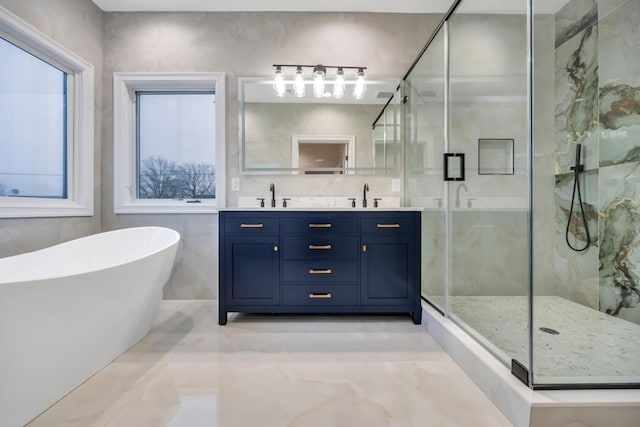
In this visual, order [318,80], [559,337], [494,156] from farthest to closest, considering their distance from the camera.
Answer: [318,80], [494,156], [559,337]

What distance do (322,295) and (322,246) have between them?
361 millimetres

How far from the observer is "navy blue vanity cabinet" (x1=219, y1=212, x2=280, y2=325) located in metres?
2.20

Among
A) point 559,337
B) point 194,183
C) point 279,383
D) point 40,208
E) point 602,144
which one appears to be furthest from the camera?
point 194,183

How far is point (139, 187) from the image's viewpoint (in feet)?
9.50

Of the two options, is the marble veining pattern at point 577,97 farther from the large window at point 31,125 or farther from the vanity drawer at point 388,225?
the large window at point 31,125

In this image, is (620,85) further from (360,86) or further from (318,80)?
(318,80)

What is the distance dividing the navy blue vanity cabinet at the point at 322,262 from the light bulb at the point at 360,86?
3.92ft

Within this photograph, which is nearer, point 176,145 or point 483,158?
point 483,158

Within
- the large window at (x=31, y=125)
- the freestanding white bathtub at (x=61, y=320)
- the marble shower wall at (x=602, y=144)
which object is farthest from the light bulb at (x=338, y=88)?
the large window at (x=31, y=125)

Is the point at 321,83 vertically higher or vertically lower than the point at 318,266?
higher

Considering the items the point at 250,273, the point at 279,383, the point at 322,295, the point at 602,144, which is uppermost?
the point at 602,144

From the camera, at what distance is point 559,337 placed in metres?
1.76

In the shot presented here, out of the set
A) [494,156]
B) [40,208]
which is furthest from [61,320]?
[494,156]

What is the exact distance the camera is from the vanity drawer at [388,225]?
223 centimetres
